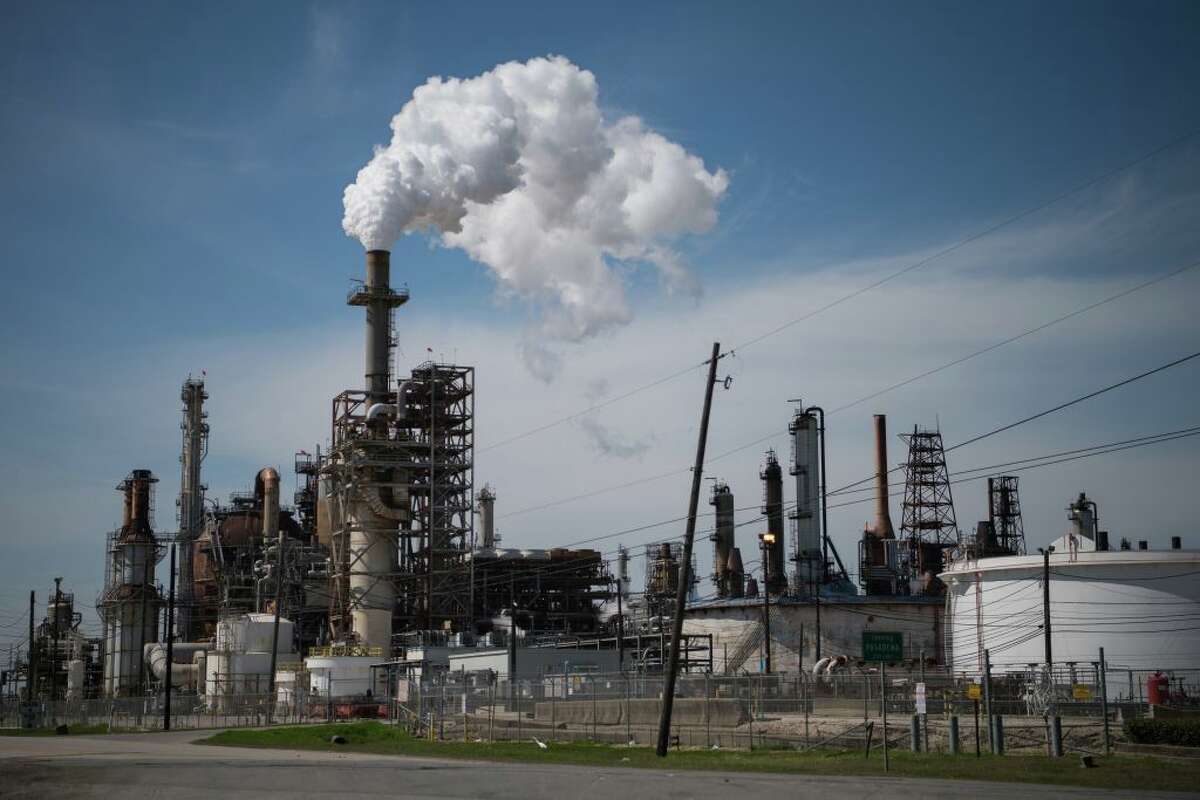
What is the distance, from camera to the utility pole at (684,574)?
34.3 meters

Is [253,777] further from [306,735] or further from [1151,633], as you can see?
[1151,633]

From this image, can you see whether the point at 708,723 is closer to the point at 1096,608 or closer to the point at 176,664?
the point at 1096,608

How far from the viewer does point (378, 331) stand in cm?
8738

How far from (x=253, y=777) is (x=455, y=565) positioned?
6064 centimetres

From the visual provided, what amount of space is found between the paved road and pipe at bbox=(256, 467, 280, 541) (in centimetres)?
6389

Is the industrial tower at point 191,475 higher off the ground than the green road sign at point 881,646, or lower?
higher

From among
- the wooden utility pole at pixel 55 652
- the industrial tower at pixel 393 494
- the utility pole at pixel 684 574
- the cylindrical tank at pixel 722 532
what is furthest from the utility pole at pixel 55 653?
the utility pole at pixel 684 574

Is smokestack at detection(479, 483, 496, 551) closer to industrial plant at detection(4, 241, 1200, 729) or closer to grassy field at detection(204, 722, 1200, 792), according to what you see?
industrial plant at detection(4, 241, 1200, 729)

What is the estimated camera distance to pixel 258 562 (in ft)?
311

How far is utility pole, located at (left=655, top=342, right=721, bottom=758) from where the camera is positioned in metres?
34.3

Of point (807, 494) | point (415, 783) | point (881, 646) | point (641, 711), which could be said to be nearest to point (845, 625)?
point (807, 494)

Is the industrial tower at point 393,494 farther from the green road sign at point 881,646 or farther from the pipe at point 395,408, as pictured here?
the green road sign at point 881,646

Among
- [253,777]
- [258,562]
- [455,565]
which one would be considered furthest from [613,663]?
[253,777]

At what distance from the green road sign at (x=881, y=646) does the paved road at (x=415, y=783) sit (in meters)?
28.4
